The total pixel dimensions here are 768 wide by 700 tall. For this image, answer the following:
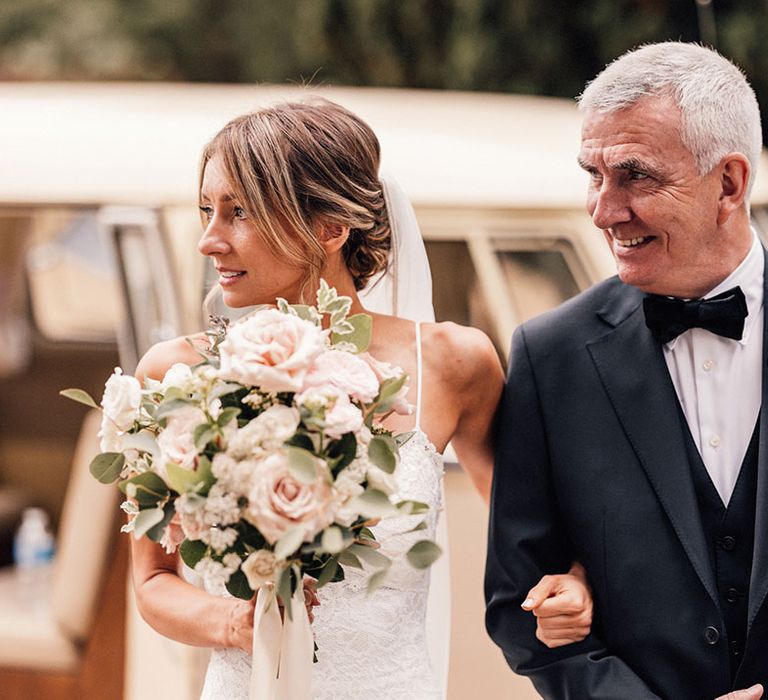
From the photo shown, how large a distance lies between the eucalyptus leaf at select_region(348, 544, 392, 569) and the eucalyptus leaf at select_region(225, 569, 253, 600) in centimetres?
19

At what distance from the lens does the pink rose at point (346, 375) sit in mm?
2039

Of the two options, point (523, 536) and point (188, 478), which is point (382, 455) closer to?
point (188, 478)

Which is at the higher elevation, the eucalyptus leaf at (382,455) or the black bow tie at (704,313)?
the black bow tie at (704,313)

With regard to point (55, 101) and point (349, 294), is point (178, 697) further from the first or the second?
point (55, 101)

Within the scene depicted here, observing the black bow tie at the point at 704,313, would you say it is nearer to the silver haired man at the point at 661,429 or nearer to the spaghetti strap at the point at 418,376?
the silver haired man at the point at 661,429

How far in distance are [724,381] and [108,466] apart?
1.12m

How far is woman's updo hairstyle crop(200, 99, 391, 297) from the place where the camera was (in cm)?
247

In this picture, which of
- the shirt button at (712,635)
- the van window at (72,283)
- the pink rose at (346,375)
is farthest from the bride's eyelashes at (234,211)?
the van window at (72,283)

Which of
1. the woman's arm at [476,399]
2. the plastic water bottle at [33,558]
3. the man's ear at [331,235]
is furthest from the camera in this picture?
the plastic water bottle at [33,558]

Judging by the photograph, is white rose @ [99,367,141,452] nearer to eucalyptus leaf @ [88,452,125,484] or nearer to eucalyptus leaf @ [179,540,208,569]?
eucalyptus leaf @ [88,452,125,484]

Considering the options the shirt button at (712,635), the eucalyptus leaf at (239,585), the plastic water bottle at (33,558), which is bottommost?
the plastic water bottle at (33,558)

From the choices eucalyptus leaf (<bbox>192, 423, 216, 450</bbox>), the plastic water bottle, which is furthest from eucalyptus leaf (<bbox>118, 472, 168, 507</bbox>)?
the plastic water bottle

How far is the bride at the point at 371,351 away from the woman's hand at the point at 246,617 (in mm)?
15

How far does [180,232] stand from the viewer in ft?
14.4
